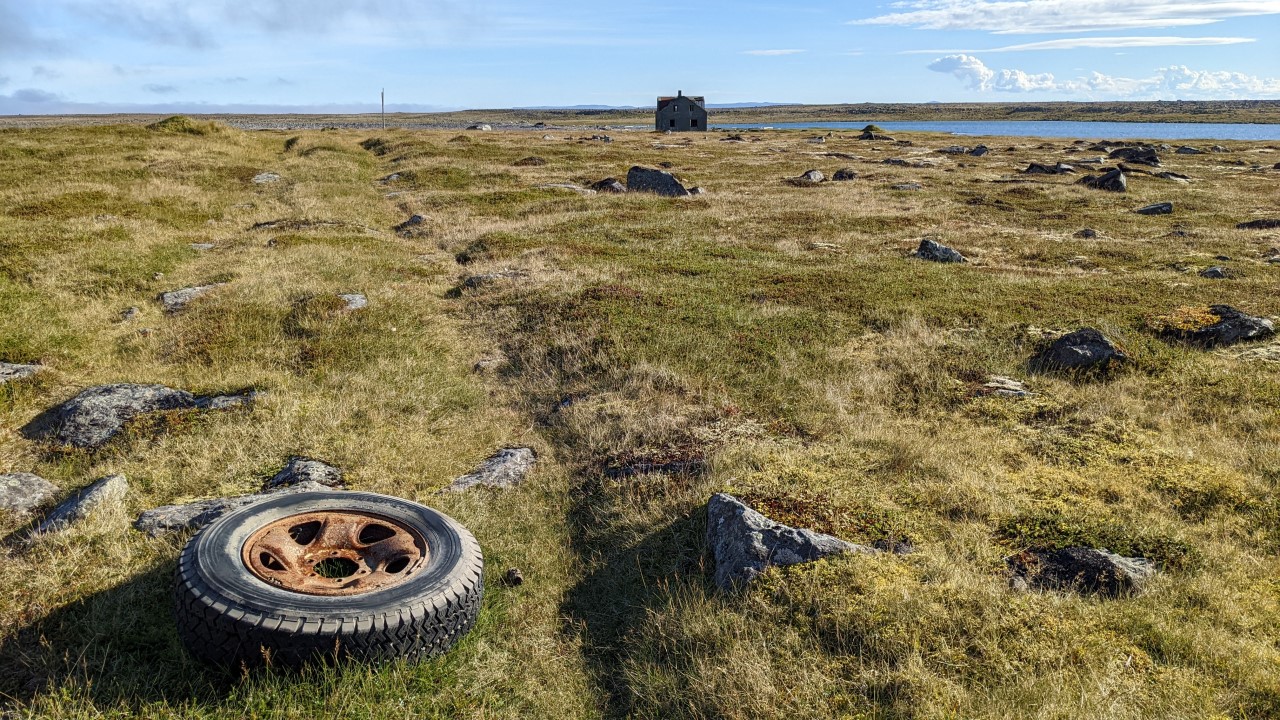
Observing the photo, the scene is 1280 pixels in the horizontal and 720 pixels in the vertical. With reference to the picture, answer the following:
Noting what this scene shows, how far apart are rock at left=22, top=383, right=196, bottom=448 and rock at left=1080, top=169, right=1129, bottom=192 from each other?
48.4 metres

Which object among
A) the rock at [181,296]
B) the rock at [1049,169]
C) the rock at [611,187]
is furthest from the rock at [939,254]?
the rock at [1049,169]

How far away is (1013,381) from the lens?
A: 12484 millimetres

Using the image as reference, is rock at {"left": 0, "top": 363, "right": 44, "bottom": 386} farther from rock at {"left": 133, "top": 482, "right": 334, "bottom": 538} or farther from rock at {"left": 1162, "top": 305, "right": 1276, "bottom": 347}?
rock at {"left": 1162, "top": 305, "right": 1276, "bottom": 347}

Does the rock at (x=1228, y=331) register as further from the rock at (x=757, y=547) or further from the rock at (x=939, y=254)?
the rock at (x=757, y=547)

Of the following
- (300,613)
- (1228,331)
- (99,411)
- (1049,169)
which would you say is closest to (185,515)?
(300,613)

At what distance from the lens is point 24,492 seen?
320 inches

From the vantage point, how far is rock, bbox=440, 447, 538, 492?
30.3ft

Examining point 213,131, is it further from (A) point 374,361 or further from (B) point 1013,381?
(B) point 1013,381

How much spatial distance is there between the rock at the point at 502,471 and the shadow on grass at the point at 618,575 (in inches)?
43.5

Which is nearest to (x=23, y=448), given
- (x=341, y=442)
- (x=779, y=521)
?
(x=341, y=442)

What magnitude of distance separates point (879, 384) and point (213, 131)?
61540mm

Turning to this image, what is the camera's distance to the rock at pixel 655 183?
3847 centimetres

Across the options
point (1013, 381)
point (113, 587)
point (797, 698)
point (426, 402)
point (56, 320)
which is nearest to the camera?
point (797, 698)

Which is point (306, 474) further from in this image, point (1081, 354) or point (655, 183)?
point (655, 183)
